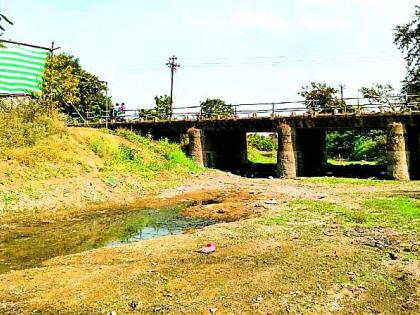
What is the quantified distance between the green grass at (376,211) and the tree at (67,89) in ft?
57.9

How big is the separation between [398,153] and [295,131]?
23.9 ft

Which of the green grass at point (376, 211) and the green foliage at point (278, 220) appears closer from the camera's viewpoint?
the green grass at point (376, 211)

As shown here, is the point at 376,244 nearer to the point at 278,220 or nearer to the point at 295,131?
the point at 278,220

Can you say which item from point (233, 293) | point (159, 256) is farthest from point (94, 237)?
point (233, 293)

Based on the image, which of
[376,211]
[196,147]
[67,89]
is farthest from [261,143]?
[376,211]

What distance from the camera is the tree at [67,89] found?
1308 inches

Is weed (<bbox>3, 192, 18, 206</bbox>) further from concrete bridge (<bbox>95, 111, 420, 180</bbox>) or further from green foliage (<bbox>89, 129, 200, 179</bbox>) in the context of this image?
concrete bridge (<bbox>95, 111, 420, 180</bbox>)

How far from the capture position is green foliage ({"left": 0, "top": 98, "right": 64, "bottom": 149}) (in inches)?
907

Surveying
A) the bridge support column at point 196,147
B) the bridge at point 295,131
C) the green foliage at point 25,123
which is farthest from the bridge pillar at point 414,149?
the green foliage at point 25,123

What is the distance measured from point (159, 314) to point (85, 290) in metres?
1.91

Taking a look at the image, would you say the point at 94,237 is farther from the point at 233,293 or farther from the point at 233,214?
the point at 233,293

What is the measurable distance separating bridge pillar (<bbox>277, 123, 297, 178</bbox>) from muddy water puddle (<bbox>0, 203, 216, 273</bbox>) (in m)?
15.2

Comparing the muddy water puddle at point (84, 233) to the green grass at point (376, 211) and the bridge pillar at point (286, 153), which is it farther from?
the bridge pillar at point (286, 153)

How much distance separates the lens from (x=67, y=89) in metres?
41.2
